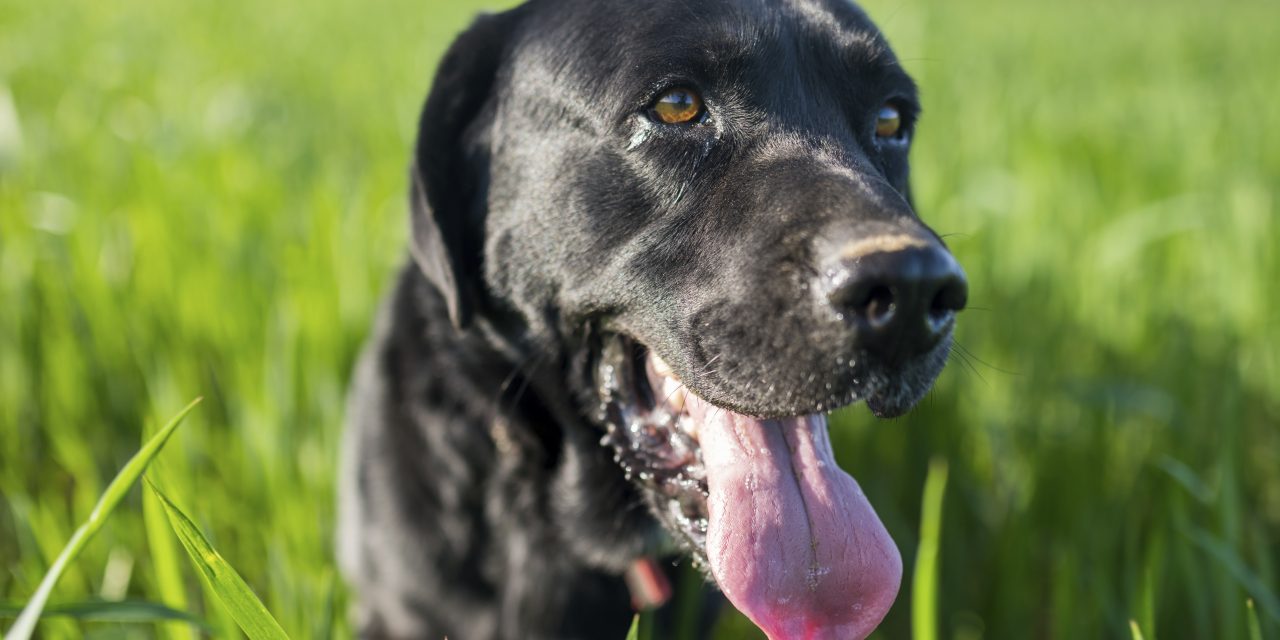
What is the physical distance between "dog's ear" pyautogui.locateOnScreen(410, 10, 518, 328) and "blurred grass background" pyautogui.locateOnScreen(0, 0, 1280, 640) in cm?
55

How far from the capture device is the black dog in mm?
1306

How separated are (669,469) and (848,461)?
893 mm

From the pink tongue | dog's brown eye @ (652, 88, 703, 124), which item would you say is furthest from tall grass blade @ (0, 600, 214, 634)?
dog's brown eye @ (652, 88, 703, 124)

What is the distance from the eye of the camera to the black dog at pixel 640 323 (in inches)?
51.4

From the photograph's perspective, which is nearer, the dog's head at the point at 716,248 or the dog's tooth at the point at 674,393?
the dog's head at the point at 716,248

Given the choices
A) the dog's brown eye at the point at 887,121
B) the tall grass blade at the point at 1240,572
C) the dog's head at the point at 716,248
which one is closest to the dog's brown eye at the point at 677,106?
the dog's head at the point at 716,248

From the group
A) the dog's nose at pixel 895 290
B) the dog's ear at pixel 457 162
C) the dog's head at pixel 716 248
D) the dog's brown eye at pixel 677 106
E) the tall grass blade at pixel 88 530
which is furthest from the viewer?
the dog's ear at pixel 457 162

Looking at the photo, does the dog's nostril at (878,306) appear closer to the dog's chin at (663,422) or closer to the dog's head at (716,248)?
the dog's head at (716,248)

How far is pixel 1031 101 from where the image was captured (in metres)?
5.36

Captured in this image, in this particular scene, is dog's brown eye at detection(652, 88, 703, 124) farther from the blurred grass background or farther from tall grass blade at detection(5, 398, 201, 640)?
tall grass blade at detection(5, 398, 201, 640)

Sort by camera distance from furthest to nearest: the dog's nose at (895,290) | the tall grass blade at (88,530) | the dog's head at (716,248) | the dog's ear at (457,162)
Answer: the dog's ear at (457,162)
the dog's head at (716,248)
the dog's nose at (895,290)
the tall grass blade at (88,530)

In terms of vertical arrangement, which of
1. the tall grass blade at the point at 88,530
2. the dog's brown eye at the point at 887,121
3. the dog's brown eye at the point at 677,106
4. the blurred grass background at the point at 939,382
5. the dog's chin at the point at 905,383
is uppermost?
the dog's brown eye at the point at 677,106

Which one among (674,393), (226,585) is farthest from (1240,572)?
(226,585)

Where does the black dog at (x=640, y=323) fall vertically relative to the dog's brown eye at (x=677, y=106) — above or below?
below
